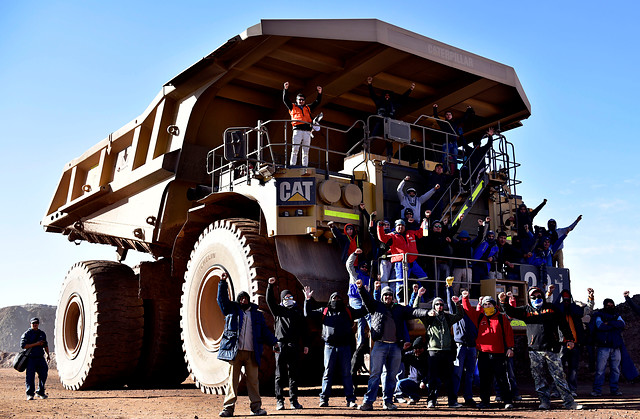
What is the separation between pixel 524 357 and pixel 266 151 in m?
6.41

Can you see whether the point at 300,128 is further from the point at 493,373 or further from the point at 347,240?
the point at 493,373

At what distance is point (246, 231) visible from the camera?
9453 mm

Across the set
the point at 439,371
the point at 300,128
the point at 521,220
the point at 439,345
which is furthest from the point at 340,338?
the point at 521,220

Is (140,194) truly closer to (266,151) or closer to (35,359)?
(266,151)

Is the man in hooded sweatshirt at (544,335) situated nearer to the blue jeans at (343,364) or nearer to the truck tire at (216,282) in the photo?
the blue jeans at (343,364)

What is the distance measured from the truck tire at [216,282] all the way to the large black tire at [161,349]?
6.35 ft

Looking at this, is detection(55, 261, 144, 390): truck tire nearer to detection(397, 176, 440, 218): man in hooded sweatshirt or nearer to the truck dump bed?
the truck dump bed

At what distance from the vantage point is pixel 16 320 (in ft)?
134

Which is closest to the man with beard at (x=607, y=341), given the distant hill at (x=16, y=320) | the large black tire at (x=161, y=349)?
the large black tire at (x=161, y=349)

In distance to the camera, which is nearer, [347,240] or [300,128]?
[347,240]

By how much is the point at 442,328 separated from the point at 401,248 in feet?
3.70

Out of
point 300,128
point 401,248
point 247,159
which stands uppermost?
point 300,128

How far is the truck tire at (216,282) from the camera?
9047 millimetres

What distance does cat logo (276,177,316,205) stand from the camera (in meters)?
9.02
